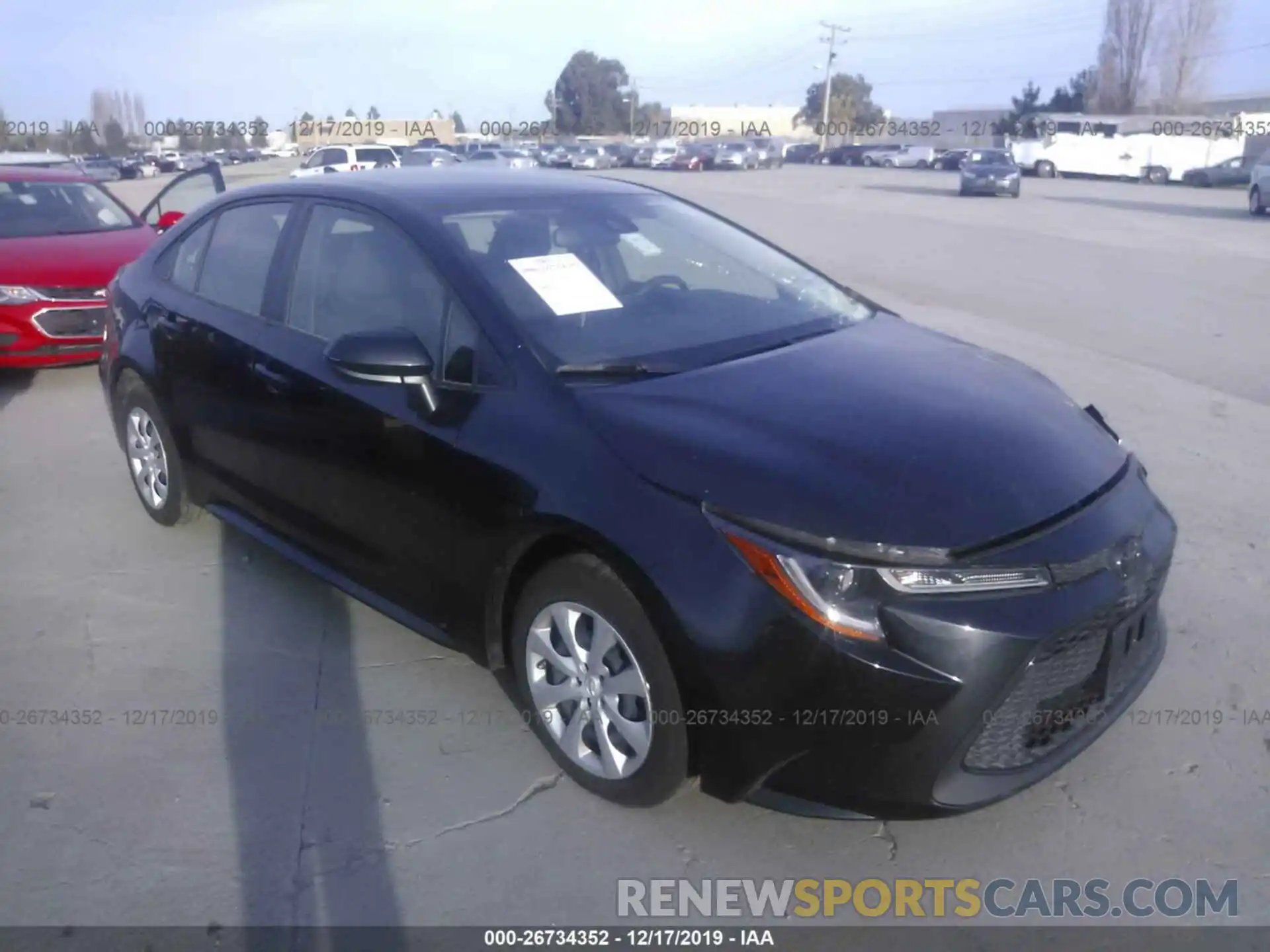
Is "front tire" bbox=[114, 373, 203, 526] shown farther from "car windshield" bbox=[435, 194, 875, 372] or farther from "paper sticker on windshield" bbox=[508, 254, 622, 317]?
"paper sticker on windshield" bbox=[508, 254, 622, 317]

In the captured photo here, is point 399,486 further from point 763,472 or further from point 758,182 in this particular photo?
point 758,182

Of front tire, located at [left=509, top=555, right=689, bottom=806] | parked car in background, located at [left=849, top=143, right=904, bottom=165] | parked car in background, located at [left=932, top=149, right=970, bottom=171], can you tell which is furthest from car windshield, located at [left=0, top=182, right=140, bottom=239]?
parked car in background, located at [left=849, top=143, right=904, bottom=165]

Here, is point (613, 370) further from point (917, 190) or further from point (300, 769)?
point (917, 190)

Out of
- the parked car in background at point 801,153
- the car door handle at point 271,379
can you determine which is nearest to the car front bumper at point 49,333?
the car door handle at point 271,379

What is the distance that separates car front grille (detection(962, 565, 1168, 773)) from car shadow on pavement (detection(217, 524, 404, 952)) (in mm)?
1574

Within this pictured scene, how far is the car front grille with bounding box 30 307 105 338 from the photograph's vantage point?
7.89 metres

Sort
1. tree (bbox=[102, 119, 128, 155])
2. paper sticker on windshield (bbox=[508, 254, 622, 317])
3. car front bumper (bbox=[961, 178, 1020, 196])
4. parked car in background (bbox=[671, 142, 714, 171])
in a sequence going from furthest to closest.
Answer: tree (bbox=[102, 119, 128, 155]) → parked car in background (bbox=[671, 142, 714, 171]) → car front bumper (bbox=[961, 178, 1020, 196]) → paper sticker on windshield (bbox=[508, 254, 622, 317])

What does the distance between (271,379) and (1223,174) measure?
47.7 meters

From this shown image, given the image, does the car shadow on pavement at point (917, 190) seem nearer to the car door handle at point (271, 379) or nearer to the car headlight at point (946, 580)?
the car door handle at point (271, 379)

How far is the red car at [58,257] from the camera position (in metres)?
7.88

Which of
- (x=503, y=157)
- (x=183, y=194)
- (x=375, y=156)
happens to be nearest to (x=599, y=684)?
(x=183, y=194)

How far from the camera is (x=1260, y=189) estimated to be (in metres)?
26.0

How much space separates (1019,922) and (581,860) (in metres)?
1.14

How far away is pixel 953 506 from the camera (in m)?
2.79
